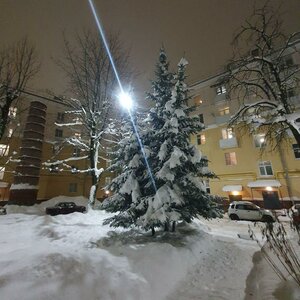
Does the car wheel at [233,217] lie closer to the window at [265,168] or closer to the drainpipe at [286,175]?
the drainpipe at [286,175]

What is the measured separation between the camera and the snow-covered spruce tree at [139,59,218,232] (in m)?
7.38

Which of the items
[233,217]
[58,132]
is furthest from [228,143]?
[58,132]

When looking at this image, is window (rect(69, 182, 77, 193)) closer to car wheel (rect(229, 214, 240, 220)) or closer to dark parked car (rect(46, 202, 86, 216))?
dark parked car (rect(46, 202, 86, 216))

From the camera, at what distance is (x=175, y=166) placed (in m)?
7.68

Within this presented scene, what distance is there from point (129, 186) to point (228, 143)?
2158cm

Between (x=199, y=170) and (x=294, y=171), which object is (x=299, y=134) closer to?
(x=199, y=170)

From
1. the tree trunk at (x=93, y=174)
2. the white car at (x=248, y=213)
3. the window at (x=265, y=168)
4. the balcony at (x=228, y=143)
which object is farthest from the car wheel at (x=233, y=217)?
the tree trunk at (x=93, y=174)

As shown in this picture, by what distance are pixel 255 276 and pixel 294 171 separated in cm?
2039

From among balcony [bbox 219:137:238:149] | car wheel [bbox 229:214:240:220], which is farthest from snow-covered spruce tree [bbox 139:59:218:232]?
balcony [bbox 219:137:238:149]

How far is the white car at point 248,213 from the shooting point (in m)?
16.9

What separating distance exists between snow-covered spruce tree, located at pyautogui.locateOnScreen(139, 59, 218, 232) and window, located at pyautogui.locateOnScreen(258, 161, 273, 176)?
18.4m

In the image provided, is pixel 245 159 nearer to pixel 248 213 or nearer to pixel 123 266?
pixel 248 213

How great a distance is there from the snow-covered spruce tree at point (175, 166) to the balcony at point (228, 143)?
18358mm

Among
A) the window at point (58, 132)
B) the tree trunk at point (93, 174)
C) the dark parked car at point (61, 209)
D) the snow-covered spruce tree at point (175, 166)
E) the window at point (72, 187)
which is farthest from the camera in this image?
the window at point (58, 132)
